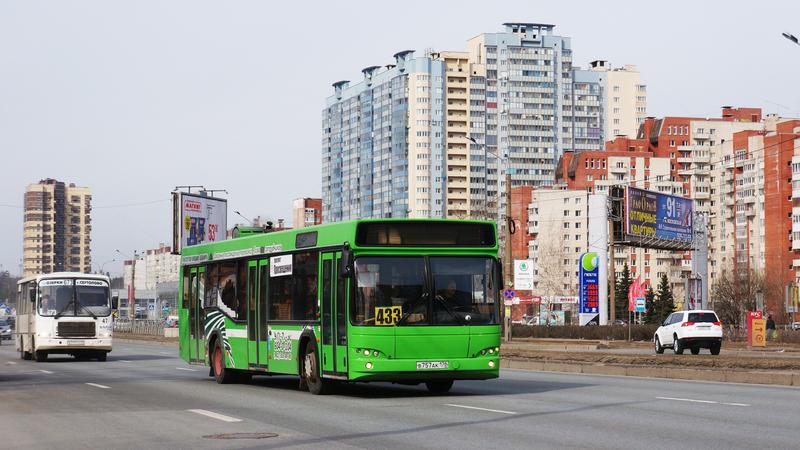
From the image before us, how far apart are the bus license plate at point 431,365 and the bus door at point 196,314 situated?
881 cm

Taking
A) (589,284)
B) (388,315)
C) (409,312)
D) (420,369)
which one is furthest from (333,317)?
(589,284)

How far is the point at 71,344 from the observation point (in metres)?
42.6

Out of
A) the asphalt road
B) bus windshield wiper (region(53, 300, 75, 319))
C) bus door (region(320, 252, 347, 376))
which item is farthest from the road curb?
bus windshield wiper (region(53, 300, 75, 319))

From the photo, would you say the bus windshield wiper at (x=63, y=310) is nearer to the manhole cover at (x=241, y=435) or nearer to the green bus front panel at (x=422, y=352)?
the green bus front panel at (x=422, y=352)

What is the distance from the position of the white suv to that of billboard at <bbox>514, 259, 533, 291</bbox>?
39.5 ft


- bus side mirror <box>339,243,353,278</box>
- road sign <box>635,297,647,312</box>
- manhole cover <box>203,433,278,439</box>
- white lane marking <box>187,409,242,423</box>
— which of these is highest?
bus side mirror <box>339,243,353,278</box>

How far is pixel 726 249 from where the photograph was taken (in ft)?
600

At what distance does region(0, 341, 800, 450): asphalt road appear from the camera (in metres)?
13.7

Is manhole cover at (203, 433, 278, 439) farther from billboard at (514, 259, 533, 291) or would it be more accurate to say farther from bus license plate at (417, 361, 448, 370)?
billboard at (514, 259, 533, 291)

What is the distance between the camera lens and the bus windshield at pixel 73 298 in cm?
4256

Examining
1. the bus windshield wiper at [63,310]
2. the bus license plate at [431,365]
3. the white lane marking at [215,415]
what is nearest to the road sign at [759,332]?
the bus windshield wiper at [63,310]

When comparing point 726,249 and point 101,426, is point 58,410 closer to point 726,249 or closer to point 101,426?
point 101,426

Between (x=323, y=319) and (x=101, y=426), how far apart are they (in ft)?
19.2

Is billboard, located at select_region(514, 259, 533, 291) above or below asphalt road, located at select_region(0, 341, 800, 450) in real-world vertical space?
above
